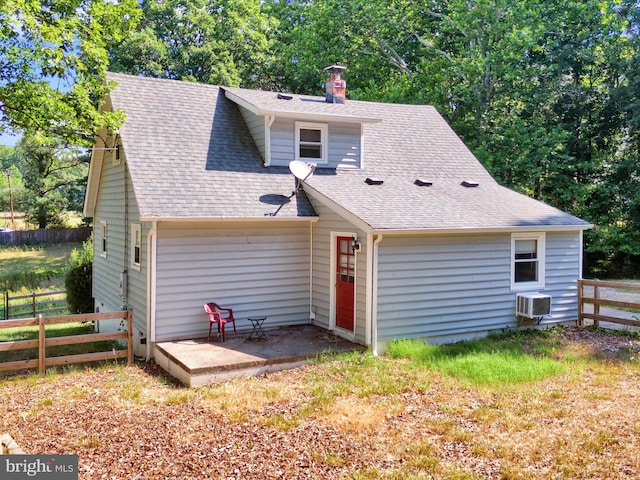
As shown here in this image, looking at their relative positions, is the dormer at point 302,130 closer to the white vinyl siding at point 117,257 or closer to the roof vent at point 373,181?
the roof vent at point 373,181

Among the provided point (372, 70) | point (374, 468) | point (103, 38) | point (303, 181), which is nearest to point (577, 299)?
point (303, 181)

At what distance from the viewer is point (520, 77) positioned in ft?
74.1

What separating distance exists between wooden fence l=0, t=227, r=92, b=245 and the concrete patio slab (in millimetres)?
32526

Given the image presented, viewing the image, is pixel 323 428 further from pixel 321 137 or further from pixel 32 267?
pixel 32 267

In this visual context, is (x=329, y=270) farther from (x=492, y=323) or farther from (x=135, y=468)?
(x=135, y=468)

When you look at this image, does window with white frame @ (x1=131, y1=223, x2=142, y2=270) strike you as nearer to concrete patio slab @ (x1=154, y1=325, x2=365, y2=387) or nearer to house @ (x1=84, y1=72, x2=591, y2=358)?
house @ (x1=84, y1=72, x2=591, y2=358)

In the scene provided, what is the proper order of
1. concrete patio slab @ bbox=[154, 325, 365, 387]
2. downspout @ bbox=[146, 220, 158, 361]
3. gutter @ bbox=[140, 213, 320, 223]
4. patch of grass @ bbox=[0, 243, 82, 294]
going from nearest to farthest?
concrete patio slab @ bbox=[154, 325, 365, 387], gutter @ bbox=[140, 213, 320, 223], downspout @ bbox=[146, 220, 158, 361], patch of grass @ bbox=[0, 243, 82, 294]

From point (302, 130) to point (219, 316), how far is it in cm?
527

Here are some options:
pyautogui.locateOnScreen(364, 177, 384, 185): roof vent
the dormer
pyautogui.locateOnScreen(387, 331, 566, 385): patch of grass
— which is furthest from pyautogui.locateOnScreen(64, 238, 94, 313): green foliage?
pyautogui.locateOnScreen(387, 331, 566, 385): patch of grass

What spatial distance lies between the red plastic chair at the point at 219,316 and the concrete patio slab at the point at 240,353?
24 cm

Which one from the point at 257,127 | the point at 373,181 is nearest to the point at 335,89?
the point at 257,127

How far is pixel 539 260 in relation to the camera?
12164 millimetres

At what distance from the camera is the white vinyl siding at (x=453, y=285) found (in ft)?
33.9

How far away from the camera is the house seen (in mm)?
10281
